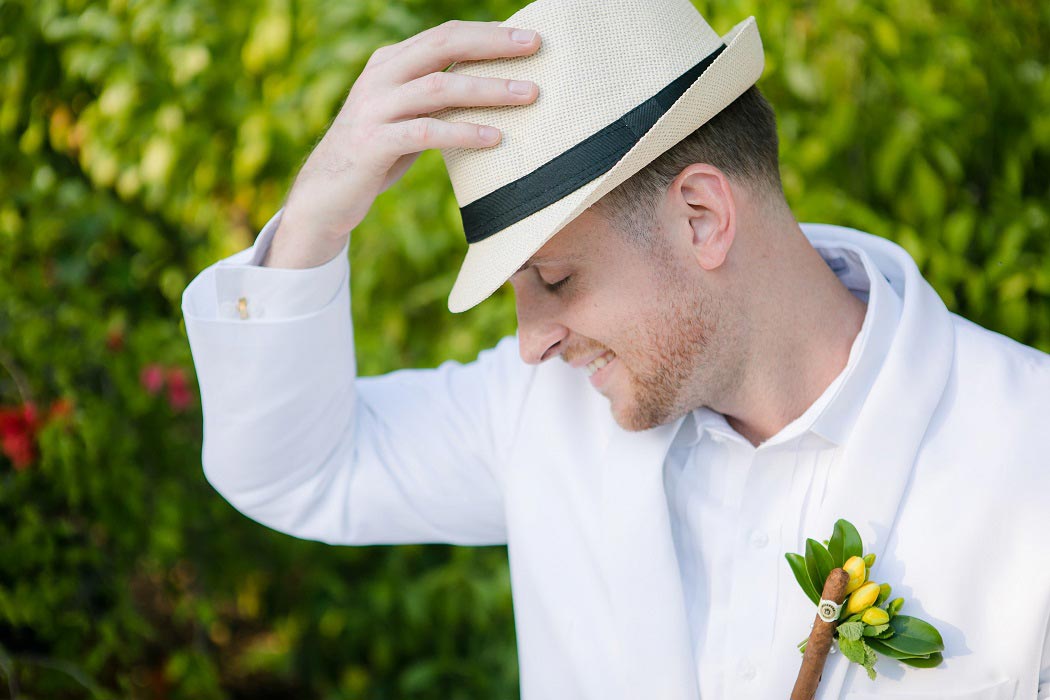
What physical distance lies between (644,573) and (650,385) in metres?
0.34

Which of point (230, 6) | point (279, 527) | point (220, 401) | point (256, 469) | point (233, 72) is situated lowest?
point (279, 527)

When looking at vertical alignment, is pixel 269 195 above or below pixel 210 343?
above

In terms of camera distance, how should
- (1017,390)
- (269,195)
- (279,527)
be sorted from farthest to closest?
1. (269,195)
2. (279,527)
3. (1017,390)

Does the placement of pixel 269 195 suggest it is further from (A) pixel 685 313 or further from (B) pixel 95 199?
(A) pixel 685 313

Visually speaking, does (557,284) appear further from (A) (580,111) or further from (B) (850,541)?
(B) (850,541)

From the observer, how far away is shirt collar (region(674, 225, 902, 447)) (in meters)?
1.72

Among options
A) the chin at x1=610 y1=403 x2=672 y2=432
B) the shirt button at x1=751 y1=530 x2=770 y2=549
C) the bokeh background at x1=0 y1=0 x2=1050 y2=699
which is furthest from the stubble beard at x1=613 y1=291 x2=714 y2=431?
the bokeh background at x1=0 y1=0 x2=1050 y2=699

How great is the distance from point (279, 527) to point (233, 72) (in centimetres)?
170

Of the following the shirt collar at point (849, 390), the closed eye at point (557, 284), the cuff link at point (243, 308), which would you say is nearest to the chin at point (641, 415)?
the shirt collar at point (849, 390)

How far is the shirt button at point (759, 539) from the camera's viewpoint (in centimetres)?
175

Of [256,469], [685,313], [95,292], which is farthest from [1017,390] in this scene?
[95,292]

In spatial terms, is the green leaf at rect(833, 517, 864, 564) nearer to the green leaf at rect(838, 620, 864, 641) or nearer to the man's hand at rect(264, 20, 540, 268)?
the green leaf at rect(838, 620, 864, 641)

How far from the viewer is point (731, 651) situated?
1734mm

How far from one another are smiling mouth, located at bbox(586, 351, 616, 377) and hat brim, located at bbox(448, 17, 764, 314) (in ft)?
0.89
